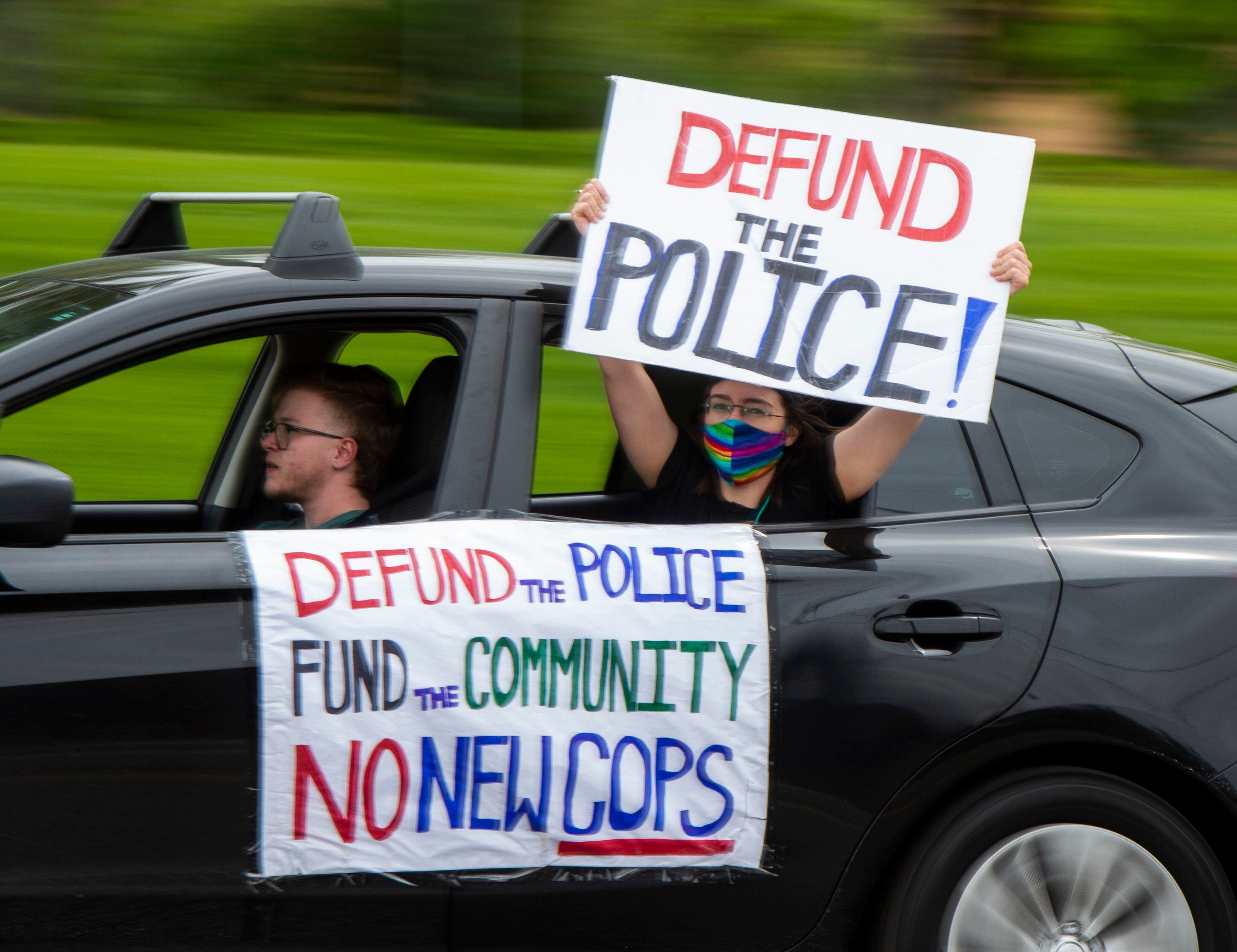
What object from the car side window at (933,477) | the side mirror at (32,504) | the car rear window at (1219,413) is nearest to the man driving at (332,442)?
the side mirror at (32,504)

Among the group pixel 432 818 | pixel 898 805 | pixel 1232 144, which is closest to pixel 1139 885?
pixel 898 805

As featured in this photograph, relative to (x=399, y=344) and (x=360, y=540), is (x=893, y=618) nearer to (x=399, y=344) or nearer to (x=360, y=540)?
(x=360, y=540)

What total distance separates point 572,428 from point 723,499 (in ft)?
9.41

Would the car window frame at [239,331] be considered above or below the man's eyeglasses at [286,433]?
below

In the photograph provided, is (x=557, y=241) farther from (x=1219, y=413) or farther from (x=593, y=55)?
(x=593, y=55)

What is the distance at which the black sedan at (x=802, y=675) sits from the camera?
2.70m

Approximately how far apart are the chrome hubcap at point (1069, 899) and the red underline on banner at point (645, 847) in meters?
0.50

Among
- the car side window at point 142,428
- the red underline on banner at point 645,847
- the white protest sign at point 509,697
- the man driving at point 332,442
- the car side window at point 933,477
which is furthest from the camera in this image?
the car side window at point 142,428

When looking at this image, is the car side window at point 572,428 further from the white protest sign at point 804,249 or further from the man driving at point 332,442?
the man driving at point 332,442

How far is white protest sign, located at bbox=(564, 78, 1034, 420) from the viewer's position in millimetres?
3062

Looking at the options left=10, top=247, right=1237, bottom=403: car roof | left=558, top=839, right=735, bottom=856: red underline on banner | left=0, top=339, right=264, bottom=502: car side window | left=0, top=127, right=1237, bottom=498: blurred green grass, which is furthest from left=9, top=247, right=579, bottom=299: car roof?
left=0, top=339, right=264, bottom=502: car side window

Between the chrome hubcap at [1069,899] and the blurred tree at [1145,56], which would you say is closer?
the chrome hubcap at [1069,899]

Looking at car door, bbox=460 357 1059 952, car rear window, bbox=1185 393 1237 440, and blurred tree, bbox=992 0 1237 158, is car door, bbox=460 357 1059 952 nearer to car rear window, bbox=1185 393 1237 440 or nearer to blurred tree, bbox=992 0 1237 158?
car rear window, bbox=1185 393 1237 440

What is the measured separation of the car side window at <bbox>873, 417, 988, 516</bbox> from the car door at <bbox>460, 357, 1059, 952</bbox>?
0.36 ft
